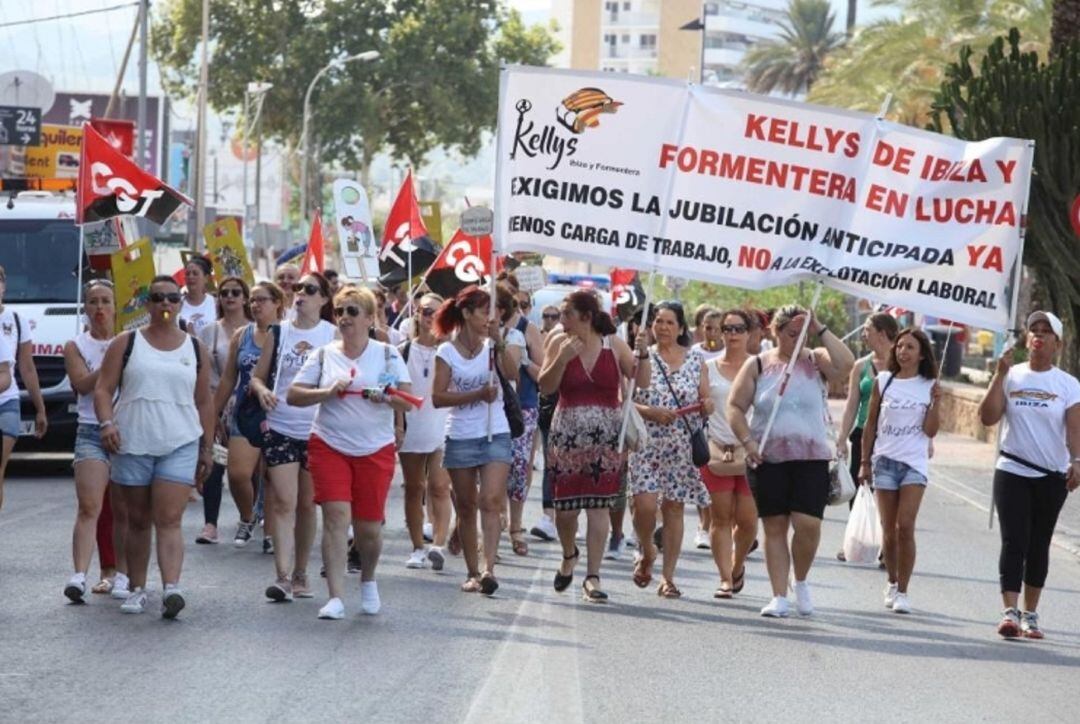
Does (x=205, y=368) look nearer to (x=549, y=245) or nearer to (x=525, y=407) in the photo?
(x=549, y=245)

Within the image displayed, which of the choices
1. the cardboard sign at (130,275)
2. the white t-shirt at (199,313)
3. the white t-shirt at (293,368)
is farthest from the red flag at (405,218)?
the white t-shirt at (293,368)

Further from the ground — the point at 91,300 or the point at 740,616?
the point at 91,300

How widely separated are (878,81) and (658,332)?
3341 cm

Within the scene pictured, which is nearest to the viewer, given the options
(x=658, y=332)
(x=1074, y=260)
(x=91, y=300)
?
(x=91, y=300)

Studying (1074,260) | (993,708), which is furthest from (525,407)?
(1074,260)

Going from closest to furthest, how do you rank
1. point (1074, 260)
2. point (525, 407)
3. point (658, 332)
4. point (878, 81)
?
point (658, 332), point (525, 407), point (1074, 260), point (878, 81)

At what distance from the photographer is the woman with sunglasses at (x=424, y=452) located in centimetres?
1384

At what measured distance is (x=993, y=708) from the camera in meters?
9.30

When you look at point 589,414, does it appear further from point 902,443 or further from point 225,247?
point 225,247

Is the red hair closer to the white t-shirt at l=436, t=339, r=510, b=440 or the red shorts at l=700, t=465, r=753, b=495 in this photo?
the white t-shirt at l=436, t=339, r=510, b=440

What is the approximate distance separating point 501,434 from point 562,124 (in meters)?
1.80

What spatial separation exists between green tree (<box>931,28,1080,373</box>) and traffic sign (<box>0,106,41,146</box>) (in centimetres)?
1874

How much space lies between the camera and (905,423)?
12750 mm

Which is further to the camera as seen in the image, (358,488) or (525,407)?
(525,407)
